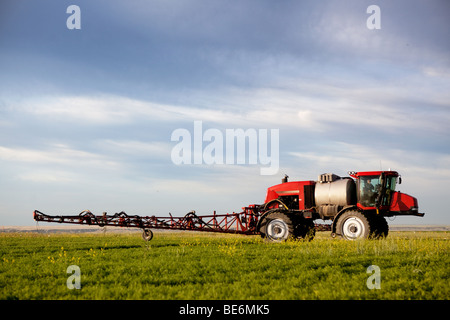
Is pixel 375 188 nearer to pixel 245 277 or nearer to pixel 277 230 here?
pixel 277 230

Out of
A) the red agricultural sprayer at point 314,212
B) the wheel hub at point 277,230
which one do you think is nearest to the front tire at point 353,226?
the red agricultural sprayer at point 314,212

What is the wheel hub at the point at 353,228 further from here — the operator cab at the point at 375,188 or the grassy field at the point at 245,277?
the grassy field at the point at 245,277

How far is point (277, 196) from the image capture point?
22578mm

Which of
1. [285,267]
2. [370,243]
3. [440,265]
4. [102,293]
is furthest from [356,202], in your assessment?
[102,293]

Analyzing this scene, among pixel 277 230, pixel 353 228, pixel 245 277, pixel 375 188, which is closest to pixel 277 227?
pixel 277 230

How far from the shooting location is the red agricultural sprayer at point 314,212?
18.6 meters

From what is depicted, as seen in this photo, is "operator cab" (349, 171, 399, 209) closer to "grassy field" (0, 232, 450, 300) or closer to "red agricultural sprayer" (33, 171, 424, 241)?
"red agricultural sprayer" (33, 171, 424, 241)

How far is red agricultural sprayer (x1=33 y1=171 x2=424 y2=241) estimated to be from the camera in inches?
733

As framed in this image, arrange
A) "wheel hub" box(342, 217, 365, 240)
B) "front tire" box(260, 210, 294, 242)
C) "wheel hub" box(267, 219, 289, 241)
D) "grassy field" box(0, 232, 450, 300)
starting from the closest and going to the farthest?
1. "grassy field" box(0, 232, 450, 300)
2. "wheel hub" box(342, 217, 365, 240)
3. "front tire" box(260, 210, 294, 242)
4. "wheel hub" box(267, 219, 289, 241)

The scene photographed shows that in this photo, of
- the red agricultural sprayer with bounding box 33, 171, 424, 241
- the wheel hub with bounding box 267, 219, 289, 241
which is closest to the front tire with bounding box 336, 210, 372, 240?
the red agricultural sprayer with bounding box 33, 171, 424, 241

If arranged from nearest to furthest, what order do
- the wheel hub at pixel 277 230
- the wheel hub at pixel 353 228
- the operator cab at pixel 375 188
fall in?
the wheel hub at pixel 353 228
the operator cab at pixel 375 188
the wheel hub at pixel 277 230
